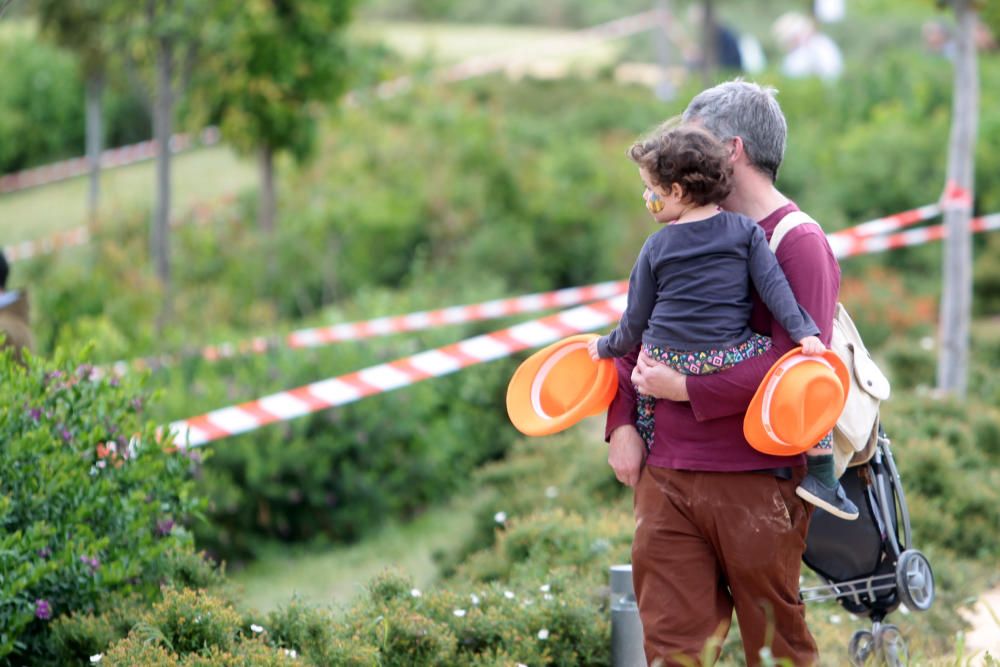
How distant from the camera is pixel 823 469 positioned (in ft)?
10.9

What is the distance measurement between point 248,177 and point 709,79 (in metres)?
7.19

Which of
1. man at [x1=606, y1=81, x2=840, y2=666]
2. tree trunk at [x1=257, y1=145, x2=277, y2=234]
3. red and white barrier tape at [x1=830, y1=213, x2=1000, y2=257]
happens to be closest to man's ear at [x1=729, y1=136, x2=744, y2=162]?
man at [x1=606, y1=81, x2=840, y2=666]

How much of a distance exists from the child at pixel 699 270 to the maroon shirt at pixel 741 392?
0.04 metres

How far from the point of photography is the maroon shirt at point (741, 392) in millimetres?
3164

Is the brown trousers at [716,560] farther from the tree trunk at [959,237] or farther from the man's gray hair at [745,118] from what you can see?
the tree trunk at [959,237]

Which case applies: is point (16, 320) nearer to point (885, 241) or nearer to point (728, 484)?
point (728, 484)

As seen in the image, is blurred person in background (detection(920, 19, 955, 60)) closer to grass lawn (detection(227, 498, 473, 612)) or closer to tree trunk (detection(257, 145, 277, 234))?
tree trunk (detection(257, 145, 277, 234))

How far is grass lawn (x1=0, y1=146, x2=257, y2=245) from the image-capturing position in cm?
1850

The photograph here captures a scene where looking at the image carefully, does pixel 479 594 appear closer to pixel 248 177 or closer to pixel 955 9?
pixel 955 9

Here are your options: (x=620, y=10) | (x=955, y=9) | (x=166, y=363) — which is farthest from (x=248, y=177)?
(x=620, y=10)

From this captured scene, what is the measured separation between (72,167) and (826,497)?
825 inches

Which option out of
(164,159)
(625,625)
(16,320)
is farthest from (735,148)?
(164,159)

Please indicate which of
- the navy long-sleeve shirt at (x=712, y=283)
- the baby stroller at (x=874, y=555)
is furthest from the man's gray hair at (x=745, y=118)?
the baby stroller at (x=874, y=555)

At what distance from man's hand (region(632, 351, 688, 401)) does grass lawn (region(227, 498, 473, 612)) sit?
11.2 ft
